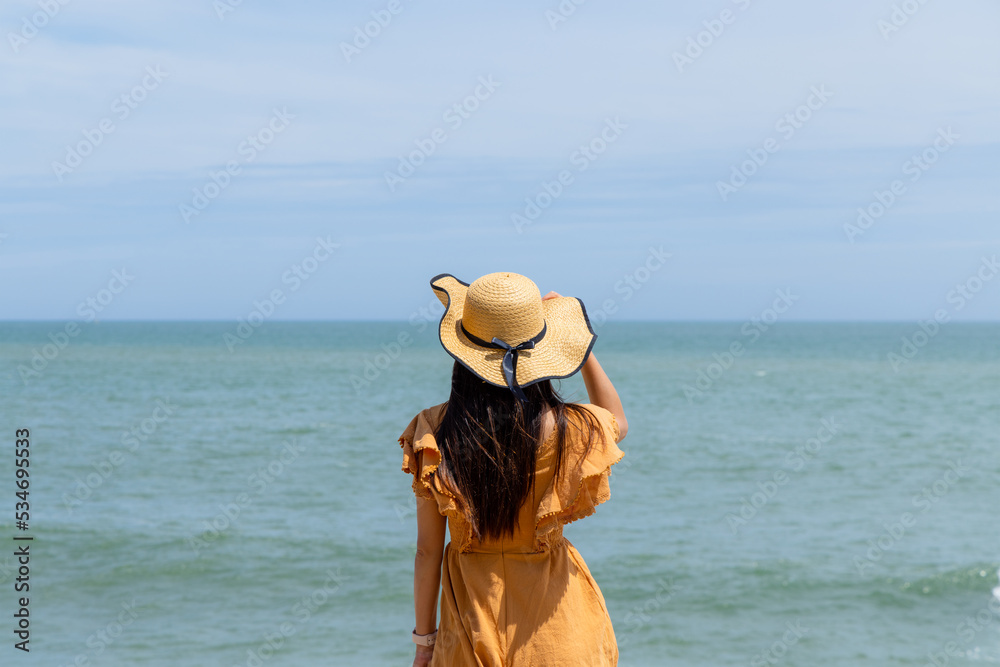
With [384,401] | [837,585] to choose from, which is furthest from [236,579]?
[384,401]

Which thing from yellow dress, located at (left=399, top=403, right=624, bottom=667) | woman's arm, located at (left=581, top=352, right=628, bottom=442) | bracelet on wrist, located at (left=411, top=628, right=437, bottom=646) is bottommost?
bracelet on wrist, located at (left=411, top=628, right=437, bottom=646)

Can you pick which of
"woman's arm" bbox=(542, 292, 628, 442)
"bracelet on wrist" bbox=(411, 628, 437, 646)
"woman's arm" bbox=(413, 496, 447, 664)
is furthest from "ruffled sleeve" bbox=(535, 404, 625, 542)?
"bracelet on wrist" bbox=(411, 628, 437, 646)

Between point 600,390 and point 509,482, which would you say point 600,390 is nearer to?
point 600,390

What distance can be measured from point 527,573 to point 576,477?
0.86 feet

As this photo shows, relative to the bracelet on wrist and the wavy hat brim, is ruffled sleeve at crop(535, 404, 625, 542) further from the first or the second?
the bracelet on wrist

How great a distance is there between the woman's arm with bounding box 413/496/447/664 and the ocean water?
52cm

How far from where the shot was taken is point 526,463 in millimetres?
1917

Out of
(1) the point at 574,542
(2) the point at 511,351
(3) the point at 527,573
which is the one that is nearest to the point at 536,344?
(2) the point at 511,351

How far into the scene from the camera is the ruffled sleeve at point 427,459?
6.33 feet

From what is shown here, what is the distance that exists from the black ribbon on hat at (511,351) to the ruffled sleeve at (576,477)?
18cm

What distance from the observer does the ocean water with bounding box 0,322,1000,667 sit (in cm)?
574

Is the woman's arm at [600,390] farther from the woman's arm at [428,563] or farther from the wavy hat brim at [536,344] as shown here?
the woman's arm at [428,563]

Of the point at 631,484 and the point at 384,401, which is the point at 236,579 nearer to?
the point at 631,484

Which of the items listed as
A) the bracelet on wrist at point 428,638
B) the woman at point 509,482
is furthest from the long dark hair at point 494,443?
the bracelet on wrist at point 428,638
